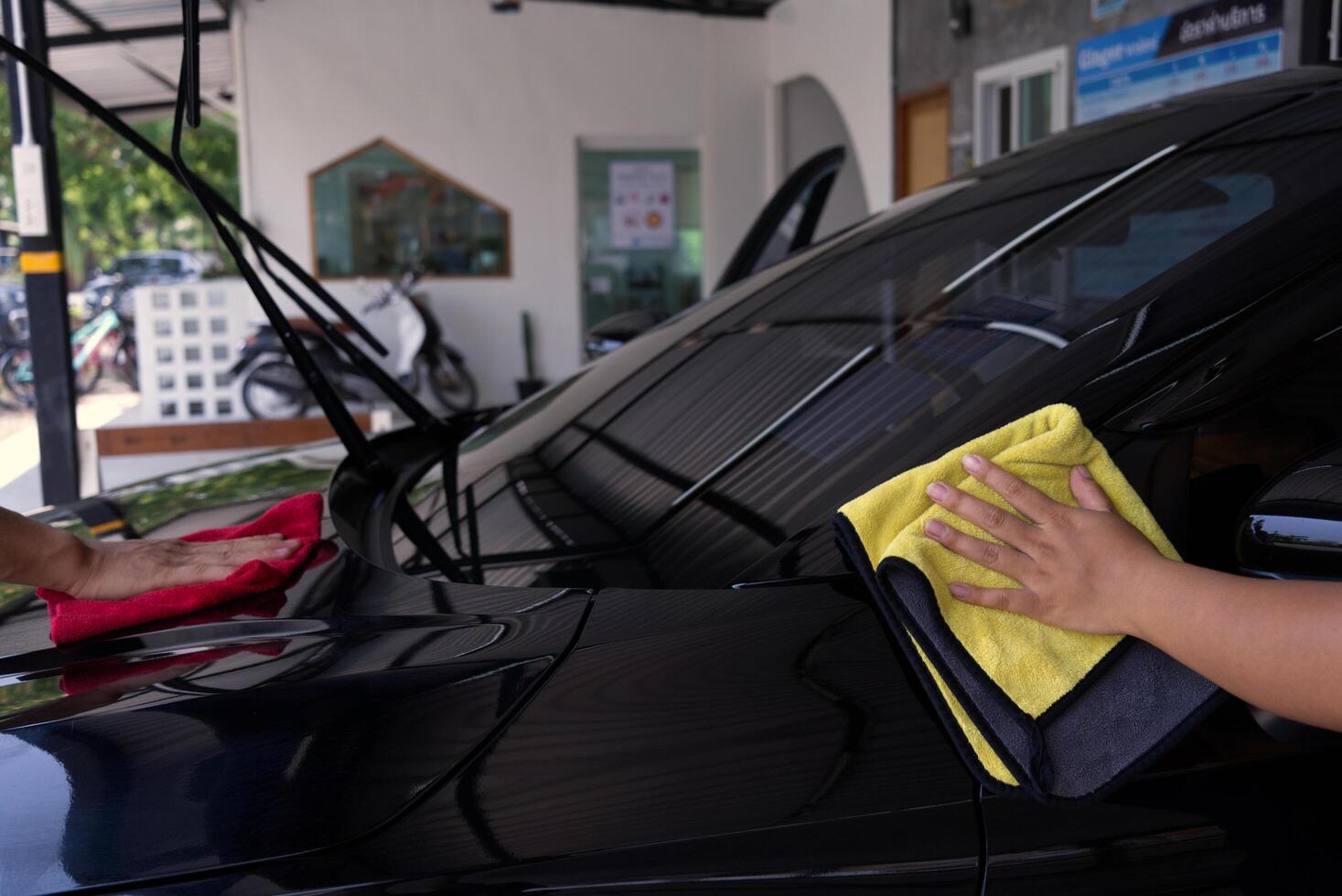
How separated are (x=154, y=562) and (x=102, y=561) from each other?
51mm

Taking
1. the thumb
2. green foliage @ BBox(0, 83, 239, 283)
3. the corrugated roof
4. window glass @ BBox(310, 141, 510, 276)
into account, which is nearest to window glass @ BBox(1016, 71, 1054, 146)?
window glass @ BBox(310, 141, 510, 276)

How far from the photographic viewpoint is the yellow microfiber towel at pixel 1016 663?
73 cm

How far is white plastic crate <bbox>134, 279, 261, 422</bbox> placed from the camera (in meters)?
6.00

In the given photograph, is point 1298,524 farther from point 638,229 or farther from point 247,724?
point 638,229

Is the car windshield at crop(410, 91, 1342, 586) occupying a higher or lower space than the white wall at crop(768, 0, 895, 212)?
lower

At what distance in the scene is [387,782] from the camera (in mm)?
727

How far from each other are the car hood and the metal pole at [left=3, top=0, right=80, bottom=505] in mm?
4026

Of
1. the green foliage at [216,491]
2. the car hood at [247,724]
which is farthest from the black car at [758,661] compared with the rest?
the green foliage at [216,491]

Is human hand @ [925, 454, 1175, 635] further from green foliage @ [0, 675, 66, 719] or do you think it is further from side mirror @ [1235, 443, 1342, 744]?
green foliage @ [0, 675, 66, 719]

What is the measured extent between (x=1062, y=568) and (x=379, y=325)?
845 cm

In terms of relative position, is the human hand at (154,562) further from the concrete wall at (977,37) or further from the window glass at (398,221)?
the window glass at (398,221)

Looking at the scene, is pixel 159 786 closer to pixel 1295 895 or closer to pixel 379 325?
pixel 1295 895

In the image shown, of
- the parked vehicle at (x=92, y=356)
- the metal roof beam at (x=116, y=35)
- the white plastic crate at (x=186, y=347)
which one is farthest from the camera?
the parked vehicle at (x=92, y=356)

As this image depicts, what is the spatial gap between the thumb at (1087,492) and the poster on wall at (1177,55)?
3.32m
